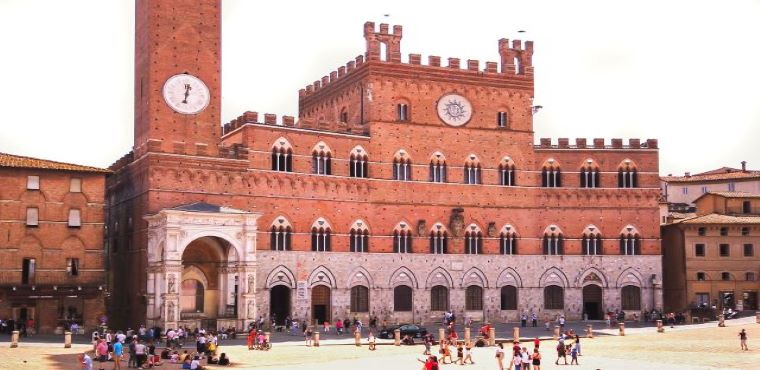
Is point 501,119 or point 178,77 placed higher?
point 178,77

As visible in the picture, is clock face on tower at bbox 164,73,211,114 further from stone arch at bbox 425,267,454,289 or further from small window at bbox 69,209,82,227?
stone arch at bbox 425,267,454,289

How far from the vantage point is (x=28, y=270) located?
175 ft

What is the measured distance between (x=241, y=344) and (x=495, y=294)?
2130 centimetres

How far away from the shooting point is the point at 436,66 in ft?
215

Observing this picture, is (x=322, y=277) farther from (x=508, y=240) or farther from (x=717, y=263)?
(x=717, y=263)

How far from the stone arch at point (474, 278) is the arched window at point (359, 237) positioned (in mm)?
7379

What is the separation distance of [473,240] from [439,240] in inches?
101

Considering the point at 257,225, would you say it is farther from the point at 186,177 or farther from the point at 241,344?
the point at 241,344

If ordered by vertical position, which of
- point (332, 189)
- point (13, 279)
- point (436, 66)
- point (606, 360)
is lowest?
point (606, 360)

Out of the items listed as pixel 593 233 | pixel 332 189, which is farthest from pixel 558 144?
pixel 332 189

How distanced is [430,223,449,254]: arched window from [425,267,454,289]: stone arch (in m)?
1.22

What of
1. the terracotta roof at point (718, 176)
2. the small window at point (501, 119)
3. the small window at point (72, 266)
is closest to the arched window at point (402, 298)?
the small window at point (501, 119)

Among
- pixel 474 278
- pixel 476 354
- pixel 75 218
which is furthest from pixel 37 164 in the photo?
pixel 474 278

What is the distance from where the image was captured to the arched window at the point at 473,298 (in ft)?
212
